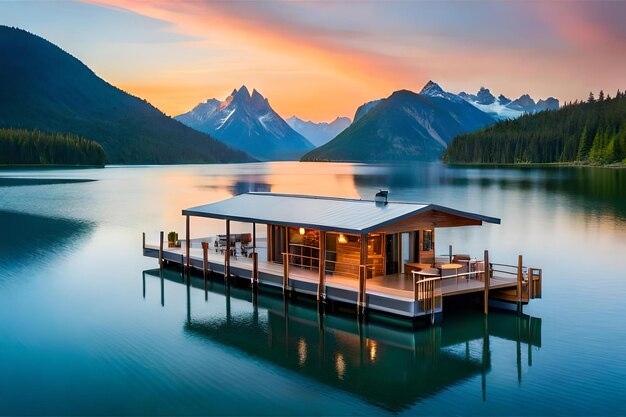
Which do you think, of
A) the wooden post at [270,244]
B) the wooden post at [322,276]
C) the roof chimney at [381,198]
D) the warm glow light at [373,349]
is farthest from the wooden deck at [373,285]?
the roof chimney at [381,198]

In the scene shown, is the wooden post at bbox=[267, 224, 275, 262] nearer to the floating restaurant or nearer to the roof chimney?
the floating restaurant

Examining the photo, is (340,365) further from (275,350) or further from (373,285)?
(373,285)

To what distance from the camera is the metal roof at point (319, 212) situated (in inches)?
1021

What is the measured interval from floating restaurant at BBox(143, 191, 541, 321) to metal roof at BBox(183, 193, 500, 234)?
0.17 feet

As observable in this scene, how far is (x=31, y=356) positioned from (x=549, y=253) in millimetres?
33723

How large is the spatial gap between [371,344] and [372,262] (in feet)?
16.9

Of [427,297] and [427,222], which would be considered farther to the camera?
[427,222]

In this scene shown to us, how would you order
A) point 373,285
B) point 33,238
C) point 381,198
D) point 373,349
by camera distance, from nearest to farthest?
point 373,349
point 373,285
point 381,198
point 33,238

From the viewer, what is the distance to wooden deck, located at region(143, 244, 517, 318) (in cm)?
2375

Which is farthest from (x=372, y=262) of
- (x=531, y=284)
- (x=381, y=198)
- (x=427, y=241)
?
(x=531, y=284)

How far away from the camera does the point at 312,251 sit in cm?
2912

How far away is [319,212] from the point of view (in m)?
29.0

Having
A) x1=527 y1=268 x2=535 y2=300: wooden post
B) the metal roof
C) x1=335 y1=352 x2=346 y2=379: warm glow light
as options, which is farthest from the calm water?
the metal roof

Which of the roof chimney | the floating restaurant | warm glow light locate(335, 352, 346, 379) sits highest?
the roof chimney
